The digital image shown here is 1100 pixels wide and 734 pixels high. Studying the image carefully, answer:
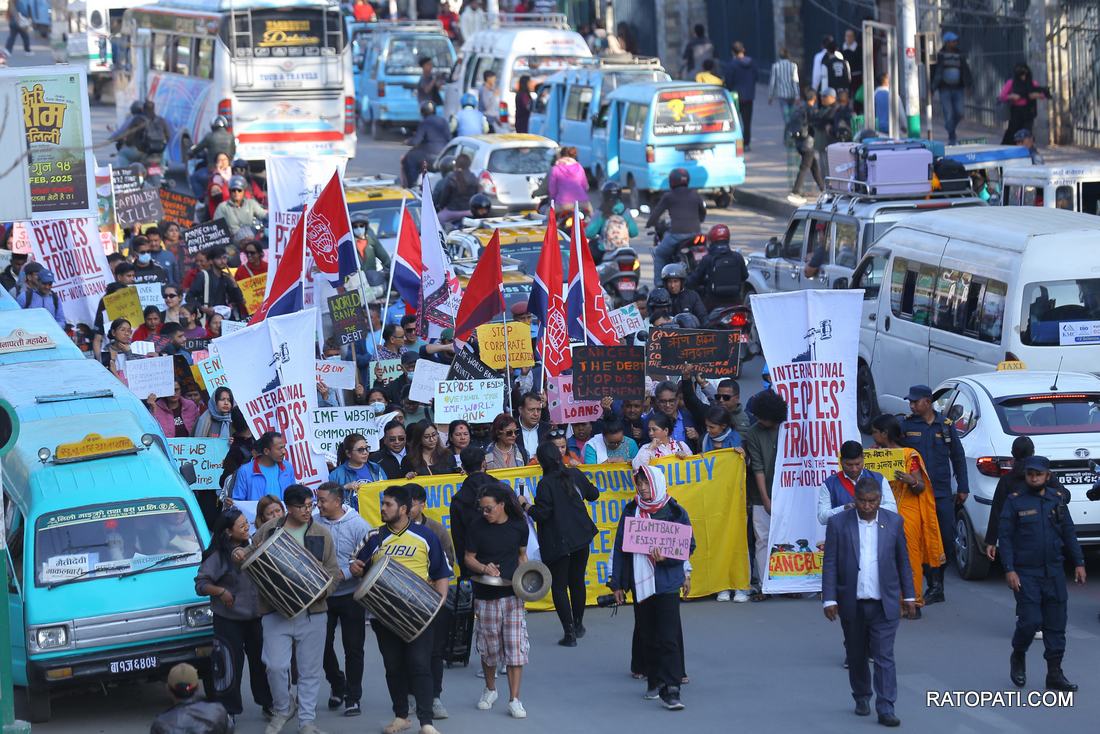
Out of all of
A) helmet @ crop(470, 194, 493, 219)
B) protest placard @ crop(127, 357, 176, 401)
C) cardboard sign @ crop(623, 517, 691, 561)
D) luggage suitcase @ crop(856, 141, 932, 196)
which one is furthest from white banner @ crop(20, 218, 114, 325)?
cardboard sign @ crop(623, 517, 691, 561)

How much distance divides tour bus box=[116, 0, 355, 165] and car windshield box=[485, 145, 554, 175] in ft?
23.3

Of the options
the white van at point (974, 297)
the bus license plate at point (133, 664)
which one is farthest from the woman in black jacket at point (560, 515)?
the white van at point (974, 297)

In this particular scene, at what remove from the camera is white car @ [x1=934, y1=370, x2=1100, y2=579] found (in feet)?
41.6

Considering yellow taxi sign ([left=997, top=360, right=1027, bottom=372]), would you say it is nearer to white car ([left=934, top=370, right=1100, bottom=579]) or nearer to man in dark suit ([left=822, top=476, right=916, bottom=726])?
white car ([left=934, top=370, right=1100, bottom=579])

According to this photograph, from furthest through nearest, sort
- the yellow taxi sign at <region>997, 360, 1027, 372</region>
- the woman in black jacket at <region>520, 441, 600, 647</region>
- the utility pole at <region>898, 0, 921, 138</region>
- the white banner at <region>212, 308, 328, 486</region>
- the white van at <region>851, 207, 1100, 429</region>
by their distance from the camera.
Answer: the utility pole at <region>898, 0, 921, 138</region> → the white van at <region>851, 207, 1100, 429</region> → the yellow taxi sign at <region>997, 360, 1027, 372</region> → the white banner at <region>212, 308, 328, 486</region> → the woman in black jacket at <region>520, 441, 600, 647</region>

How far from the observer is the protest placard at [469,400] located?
1362 cm

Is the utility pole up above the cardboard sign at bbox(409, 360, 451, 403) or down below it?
above

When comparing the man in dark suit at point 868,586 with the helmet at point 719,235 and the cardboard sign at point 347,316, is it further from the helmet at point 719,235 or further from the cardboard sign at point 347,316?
the helmet at point 719,235

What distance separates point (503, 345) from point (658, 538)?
4475 mm

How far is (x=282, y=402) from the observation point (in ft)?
41.7

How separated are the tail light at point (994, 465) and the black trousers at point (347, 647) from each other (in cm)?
481

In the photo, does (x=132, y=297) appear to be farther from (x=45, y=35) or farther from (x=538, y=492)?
(x=45, y=35)

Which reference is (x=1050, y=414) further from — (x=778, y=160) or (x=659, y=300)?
(x=778, y=160)

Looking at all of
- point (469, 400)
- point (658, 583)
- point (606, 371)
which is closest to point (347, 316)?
point (469, 400)
